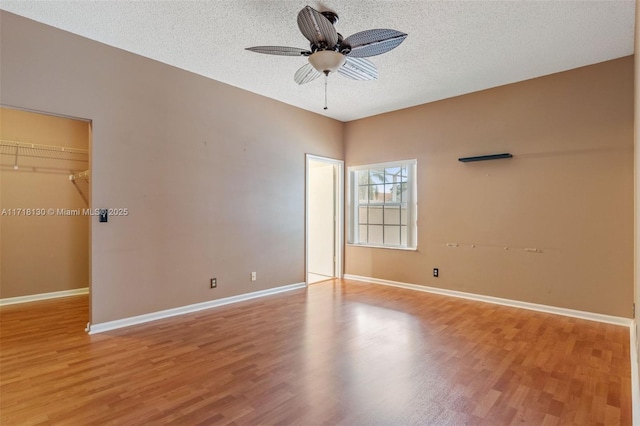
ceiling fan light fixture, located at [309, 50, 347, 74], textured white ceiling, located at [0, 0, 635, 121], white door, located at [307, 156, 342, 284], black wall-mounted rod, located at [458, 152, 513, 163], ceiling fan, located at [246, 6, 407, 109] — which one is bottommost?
white door, located at [307, 156, 342, 284]

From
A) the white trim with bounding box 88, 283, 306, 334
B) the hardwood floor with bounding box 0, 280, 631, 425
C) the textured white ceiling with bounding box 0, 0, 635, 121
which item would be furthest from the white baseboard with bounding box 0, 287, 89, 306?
the textured white ceiling with bounding box 0, 0, 635, 121

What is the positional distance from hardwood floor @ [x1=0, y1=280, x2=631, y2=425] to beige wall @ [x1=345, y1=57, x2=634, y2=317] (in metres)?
0.59

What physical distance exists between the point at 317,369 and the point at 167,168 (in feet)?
9.17

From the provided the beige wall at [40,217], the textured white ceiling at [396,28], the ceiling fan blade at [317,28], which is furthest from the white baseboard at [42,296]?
the ceiling fan blade at [317,28]

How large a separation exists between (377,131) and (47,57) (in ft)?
14.5

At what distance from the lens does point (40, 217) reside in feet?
14.8

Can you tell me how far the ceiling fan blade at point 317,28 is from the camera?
85.4 inches

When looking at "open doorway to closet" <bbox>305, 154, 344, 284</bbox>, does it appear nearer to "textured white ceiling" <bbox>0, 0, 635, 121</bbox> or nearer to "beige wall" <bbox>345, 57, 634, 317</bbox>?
"beige wall" <bbox>345, 57, 634, 317</bbox>

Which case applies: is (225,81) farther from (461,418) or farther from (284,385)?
(461,418)

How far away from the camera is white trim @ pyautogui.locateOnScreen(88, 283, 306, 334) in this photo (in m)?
3.29

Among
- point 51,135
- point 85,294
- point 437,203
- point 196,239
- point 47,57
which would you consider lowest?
point 85,294

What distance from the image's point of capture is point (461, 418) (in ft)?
6.23

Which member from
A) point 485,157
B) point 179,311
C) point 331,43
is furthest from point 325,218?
point 331,43

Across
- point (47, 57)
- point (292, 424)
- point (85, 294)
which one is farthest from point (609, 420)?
point (85, 294)
